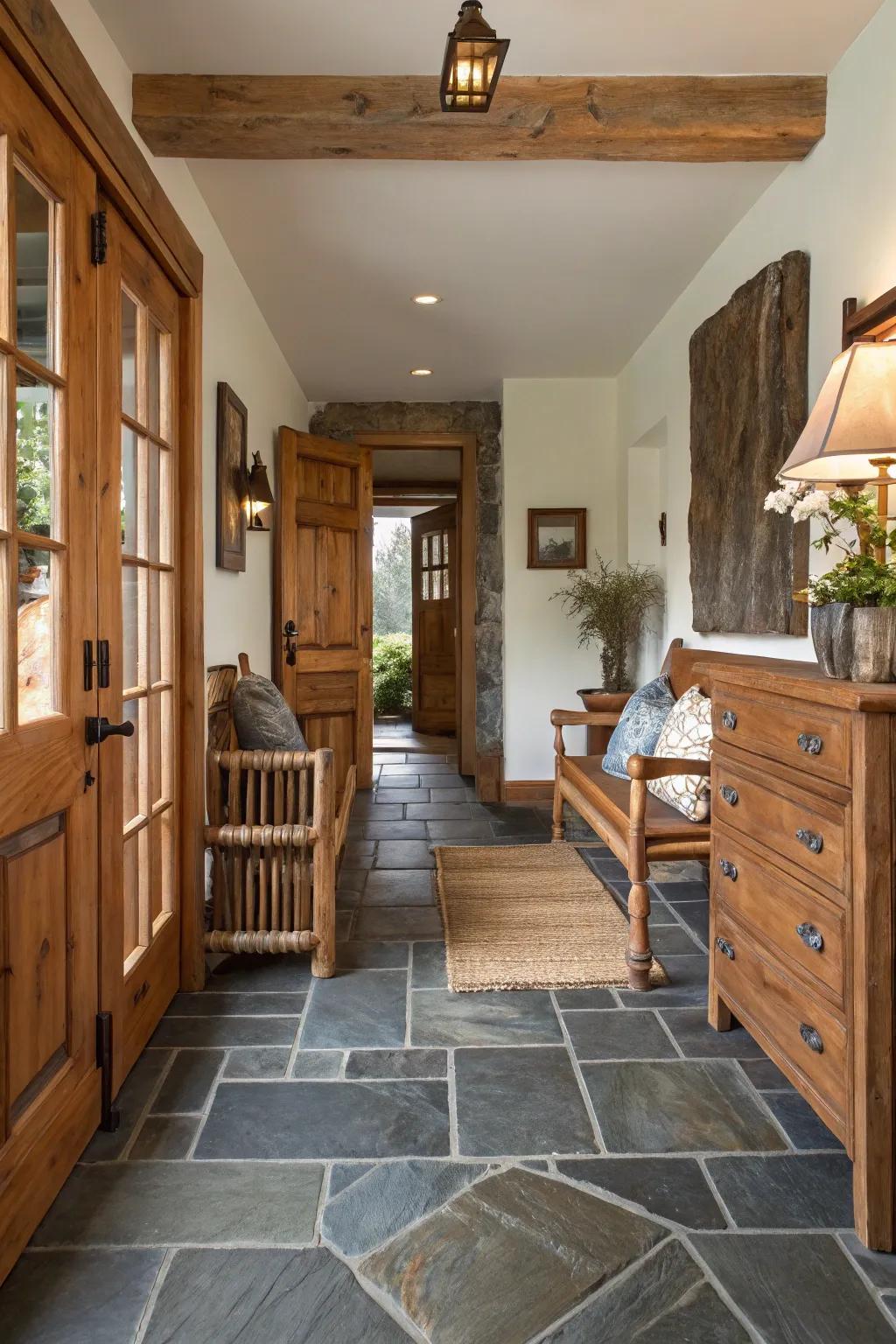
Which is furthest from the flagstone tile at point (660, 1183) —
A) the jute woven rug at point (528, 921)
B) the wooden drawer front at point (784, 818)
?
the jute woven rug at point (528, 921)

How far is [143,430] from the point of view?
2291 mm

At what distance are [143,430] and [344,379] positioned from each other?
340cm

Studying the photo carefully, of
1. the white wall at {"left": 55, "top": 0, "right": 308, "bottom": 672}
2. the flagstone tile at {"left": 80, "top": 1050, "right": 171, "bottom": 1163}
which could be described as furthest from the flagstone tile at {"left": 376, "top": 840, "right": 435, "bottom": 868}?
the flagstone tile at {"left": 80, "top": 1050, "right": 171, "bottom": 1163}

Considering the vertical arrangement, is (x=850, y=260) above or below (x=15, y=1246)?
above

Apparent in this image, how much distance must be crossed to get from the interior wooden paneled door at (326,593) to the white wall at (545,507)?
0.95 m

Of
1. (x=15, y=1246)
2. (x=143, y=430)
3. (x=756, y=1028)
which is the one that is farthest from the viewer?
(x=143, y=430)

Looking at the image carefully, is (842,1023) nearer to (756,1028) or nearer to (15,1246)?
(756,1028)

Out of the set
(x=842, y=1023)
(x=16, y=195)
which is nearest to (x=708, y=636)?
(x=842, y=1023)

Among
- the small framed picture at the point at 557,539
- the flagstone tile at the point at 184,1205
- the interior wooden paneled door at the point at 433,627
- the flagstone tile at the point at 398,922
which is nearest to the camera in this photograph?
the flagstone tile at the point at 184,1205

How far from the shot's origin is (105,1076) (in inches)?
77.2

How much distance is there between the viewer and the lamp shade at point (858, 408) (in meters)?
1.79

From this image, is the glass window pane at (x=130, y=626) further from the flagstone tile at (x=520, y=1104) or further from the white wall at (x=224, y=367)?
the flagstone tile at (x=520, y=1104)

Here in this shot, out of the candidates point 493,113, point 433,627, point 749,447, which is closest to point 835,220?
point 749,447

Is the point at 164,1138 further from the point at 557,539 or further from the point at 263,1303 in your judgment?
the point at 557,539
